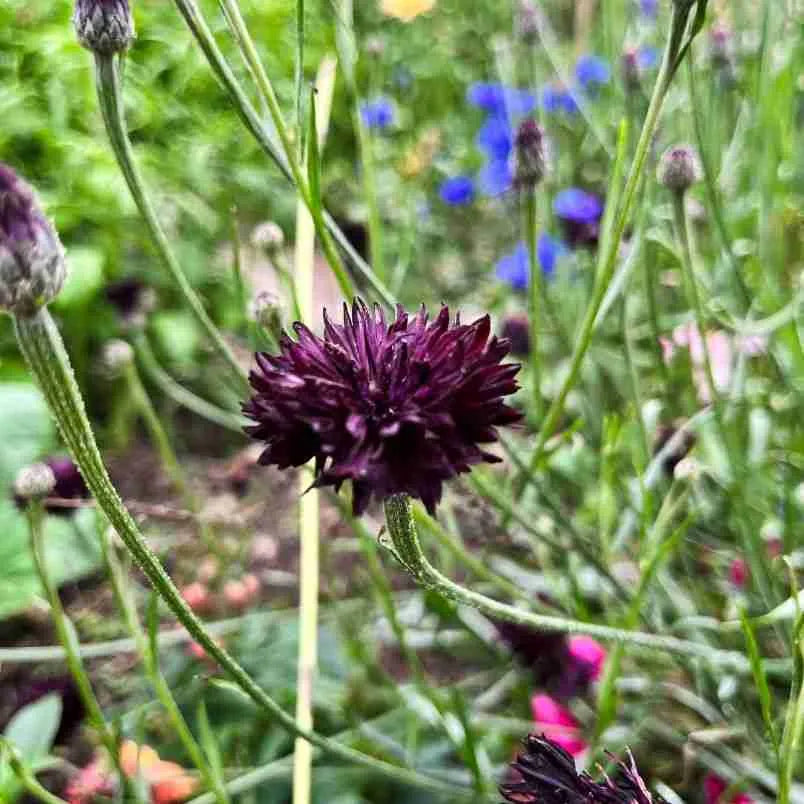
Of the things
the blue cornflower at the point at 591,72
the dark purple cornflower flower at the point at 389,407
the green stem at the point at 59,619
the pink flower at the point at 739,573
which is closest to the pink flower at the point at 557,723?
the pink flower at the point at 739,573

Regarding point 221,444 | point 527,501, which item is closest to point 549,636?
point 527,501

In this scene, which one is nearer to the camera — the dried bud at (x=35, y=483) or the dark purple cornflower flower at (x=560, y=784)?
the dark purple cornflower flower at (x=560, y=784)

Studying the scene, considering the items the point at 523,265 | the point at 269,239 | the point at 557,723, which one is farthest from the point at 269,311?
the point at 523,265

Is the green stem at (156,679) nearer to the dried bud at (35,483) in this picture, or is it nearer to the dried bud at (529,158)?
the dried bud at (35,483)

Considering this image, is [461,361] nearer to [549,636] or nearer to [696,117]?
[696,117]

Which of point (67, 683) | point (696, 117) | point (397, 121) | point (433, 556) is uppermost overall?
point (397, 121)

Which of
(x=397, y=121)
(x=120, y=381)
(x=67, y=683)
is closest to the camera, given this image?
(x=67, y=683)

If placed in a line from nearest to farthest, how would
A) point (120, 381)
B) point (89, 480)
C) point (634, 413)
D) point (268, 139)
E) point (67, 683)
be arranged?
1. point (89, 480)
2. point (268, 139)
3. point (634, 413)
4. point (67, 683)
5. point (120, 381)
